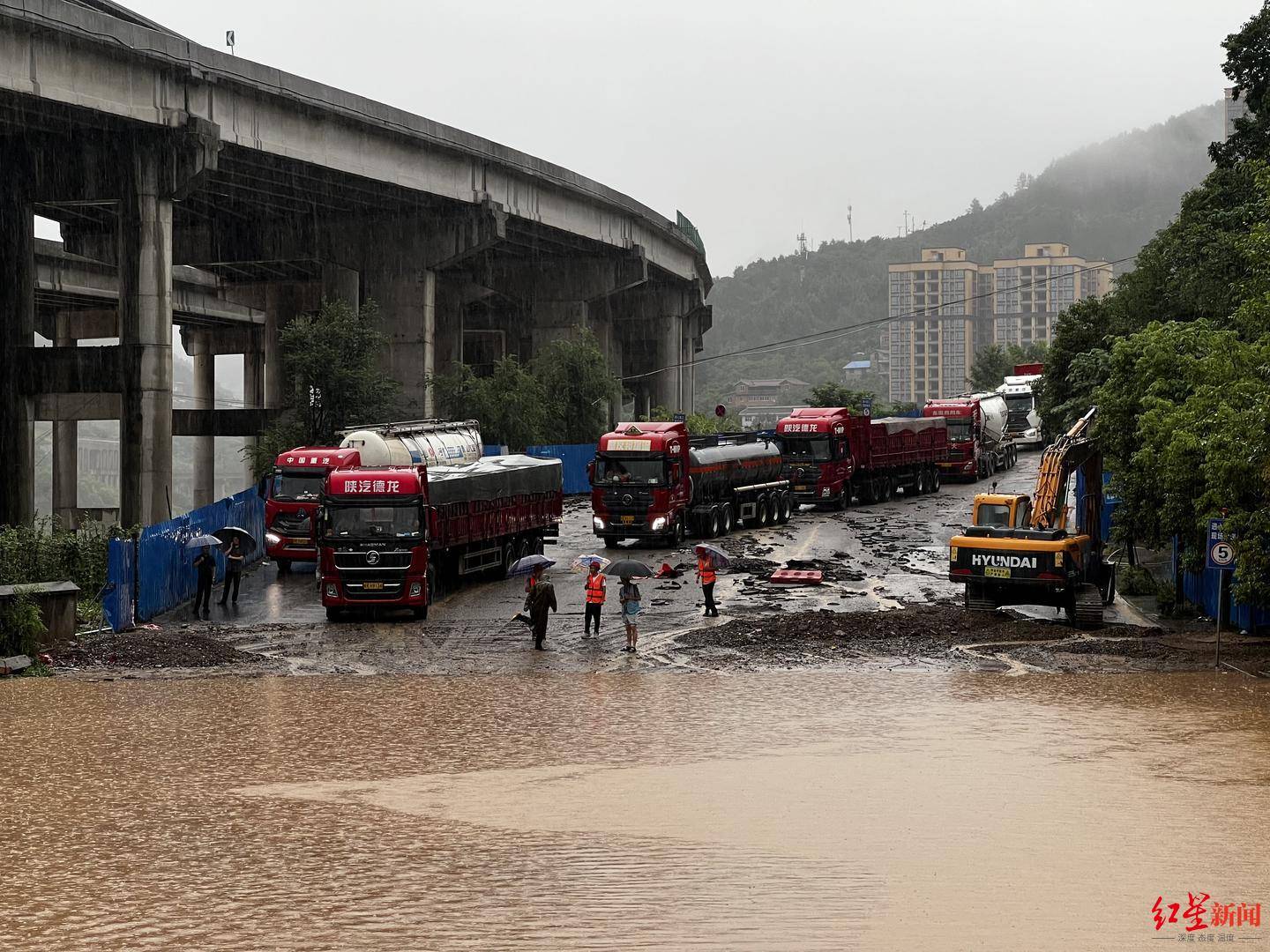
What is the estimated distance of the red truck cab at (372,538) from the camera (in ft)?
88.3

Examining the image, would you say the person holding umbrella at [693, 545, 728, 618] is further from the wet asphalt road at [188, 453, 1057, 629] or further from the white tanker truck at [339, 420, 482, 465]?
the white tanker truck at [339, 420, 482, 465]

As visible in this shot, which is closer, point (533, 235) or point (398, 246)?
point (398, 246)

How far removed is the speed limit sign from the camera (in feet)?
72.3

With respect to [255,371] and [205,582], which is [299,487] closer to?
[205,582]

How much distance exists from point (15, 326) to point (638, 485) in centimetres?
2442

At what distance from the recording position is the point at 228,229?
61.6 meters

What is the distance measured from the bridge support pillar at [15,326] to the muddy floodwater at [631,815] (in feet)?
97.9

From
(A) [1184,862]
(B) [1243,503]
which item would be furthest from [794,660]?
(A) [1184,862]

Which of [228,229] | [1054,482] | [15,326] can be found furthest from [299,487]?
[228,229]

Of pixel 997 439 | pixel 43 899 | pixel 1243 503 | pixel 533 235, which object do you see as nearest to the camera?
pixel 43 899

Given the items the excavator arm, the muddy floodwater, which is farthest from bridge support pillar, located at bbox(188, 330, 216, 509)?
the muddy floodwater

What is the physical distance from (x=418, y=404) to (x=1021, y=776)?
44.6 meters

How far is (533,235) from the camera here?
6669cm

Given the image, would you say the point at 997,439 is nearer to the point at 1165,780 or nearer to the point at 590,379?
the point at 590,379
